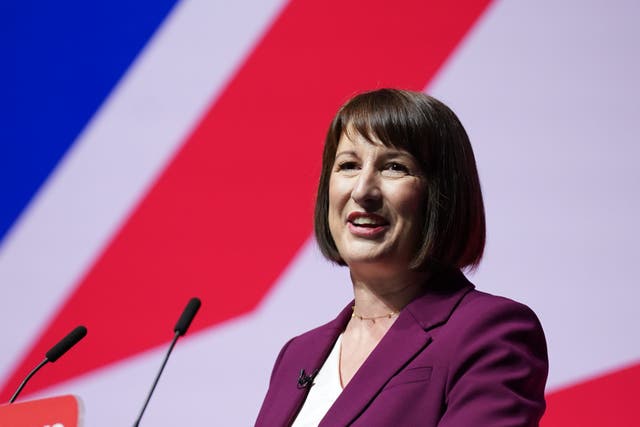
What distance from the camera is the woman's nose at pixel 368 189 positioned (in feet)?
6.22

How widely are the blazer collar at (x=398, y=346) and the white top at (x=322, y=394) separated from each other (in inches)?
3.9

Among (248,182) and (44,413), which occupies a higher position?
(248,182)

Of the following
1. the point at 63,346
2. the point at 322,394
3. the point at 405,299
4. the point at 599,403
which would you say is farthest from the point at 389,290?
the point at 599,403

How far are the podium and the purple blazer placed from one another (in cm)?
48

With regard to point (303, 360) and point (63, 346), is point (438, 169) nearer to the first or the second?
point (303, 360)

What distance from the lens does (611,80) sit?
9.16 feet

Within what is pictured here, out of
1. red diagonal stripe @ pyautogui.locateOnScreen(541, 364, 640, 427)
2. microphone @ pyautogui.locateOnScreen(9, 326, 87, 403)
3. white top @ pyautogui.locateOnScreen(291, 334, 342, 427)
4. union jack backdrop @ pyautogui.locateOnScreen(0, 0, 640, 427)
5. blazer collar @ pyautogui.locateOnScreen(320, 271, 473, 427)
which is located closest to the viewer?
blazer collar @ pyautogui.locateOnScreen(320, 271, 473, 427)

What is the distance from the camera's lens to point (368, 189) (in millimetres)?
1894

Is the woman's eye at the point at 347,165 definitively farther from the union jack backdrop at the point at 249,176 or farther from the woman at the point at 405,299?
the union jack backdrop at the point at 249,176

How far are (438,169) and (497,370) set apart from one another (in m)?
0.48

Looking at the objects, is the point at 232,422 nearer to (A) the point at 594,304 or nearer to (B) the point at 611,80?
(A) the point at 594,304

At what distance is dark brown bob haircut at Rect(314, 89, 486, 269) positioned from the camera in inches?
74.1

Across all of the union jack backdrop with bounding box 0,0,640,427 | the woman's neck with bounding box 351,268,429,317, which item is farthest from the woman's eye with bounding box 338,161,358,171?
the union jack backdrop with bounding box 0,0,640,427

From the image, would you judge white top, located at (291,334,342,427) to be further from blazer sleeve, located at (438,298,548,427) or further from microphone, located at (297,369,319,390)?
blazer sleeve, located at (438,298,548,427)
